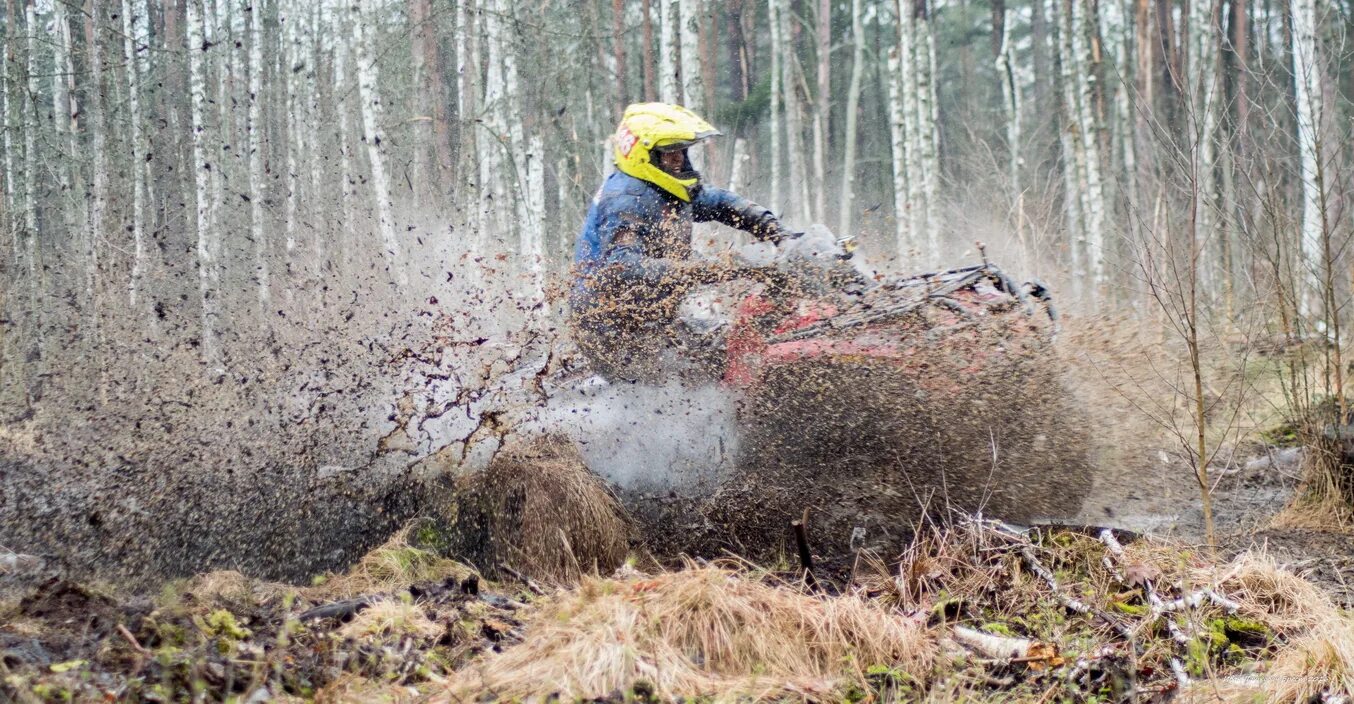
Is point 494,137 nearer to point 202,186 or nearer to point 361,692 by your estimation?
point 202,186

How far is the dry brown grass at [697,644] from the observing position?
329 centimetres

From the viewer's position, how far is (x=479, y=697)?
10.3 feet

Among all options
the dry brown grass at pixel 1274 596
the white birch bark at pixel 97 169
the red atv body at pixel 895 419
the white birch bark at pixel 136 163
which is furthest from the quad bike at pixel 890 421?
the white birch bark at pixel 136 163

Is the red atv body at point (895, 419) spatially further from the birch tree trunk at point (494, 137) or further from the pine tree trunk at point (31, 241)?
the birch tree trunk at point (494, 137)

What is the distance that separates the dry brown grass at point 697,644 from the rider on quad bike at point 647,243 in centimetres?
210

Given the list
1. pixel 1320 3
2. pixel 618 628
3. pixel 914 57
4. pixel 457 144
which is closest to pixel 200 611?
pixel 618 628

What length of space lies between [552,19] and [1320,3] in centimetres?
1382

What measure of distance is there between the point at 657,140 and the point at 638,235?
0.62 metres

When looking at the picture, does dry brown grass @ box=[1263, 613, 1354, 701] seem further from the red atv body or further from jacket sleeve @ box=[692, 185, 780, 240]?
jacket sleeve @ box=[692, 185, 780, 240]

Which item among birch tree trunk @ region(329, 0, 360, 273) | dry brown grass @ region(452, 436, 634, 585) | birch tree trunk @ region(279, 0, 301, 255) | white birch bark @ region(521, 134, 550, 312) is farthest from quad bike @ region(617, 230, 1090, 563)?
birch tree trunk @ region(279, 0, 301, 255)

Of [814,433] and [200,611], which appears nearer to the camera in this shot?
[200,611]

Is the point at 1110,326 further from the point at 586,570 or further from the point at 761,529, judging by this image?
the point at 586,570

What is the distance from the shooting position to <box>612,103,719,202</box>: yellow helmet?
680 centimetres

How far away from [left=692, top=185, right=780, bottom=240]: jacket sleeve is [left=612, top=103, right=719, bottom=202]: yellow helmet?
0.54 feet
